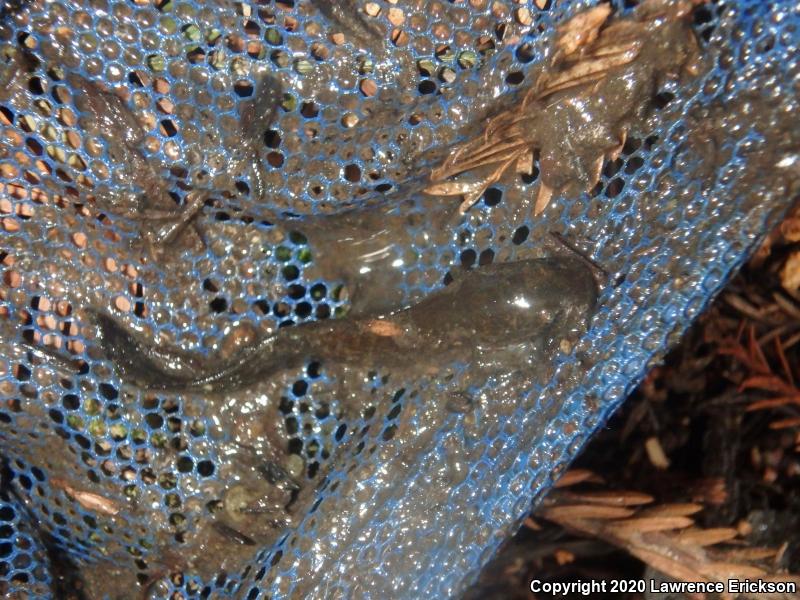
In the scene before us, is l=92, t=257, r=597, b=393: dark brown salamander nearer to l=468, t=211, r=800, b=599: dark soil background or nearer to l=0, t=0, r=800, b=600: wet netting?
l=0, t=0, r=800, b=600: wet netting

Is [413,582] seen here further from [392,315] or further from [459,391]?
[392,315]

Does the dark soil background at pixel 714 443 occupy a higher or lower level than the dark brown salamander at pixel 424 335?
lower

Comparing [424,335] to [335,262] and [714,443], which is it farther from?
[714,443]

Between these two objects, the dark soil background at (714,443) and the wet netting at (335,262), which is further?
the dark soil background at (714,443)

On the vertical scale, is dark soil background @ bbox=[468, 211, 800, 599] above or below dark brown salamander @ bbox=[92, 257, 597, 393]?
below

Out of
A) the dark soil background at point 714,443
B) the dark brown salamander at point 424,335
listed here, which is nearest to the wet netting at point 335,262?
the dark brown salamander at point 424,335

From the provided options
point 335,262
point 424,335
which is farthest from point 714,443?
point 335,262

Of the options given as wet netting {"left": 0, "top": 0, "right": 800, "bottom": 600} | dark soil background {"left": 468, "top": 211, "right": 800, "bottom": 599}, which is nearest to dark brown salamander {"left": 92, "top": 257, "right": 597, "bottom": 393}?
wet netting {"left": 0, "top": 0, "right": 800, "bottom": 600}

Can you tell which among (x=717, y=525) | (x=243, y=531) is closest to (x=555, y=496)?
(x=717, y=525)

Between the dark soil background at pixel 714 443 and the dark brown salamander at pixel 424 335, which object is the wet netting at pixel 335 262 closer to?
the dark brown salamander at pixel 424 335
